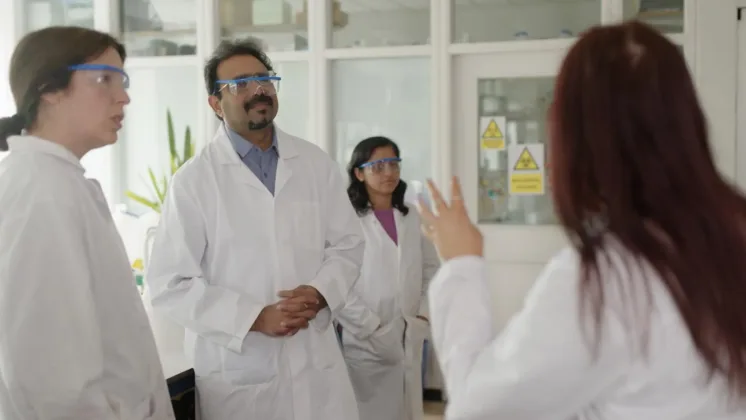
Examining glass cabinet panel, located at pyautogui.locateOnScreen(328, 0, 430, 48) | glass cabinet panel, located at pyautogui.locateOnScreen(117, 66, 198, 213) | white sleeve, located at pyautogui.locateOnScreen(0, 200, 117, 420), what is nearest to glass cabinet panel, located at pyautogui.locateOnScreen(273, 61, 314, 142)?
glass cabinet panel, located at pyautogui.locateOnScreen(328, 0, 430, 48)

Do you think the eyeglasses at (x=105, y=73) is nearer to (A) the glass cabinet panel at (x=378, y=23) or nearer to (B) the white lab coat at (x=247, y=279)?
(B) the white lab coat at (x=247, y=279)

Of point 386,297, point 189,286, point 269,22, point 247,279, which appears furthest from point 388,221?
point 269,22

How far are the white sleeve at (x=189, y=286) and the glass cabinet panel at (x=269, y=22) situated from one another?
2.14 meters

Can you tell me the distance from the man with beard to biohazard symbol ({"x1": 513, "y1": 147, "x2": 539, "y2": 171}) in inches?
68.2

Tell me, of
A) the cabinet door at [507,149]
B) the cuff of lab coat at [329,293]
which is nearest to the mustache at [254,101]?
the cuff of lab coat at [329,293]

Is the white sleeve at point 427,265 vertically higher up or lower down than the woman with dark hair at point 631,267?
lower down

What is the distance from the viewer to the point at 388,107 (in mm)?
3979

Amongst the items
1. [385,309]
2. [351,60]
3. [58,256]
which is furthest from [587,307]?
[351,60]

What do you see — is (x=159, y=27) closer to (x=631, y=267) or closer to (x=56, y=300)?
(x=56, y=300)

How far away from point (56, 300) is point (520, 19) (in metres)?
2.96

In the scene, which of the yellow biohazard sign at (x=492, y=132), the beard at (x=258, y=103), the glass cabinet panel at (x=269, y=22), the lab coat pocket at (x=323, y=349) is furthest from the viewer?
the glass cabinet panel at (x=269, y=22)

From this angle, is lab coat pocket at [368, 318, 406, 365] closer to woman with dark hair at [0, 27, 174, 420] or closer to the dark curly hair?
the dark curly hair

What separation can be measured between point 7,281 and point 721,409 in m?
1.14

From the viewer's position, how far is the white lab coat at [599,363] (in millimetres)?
881
